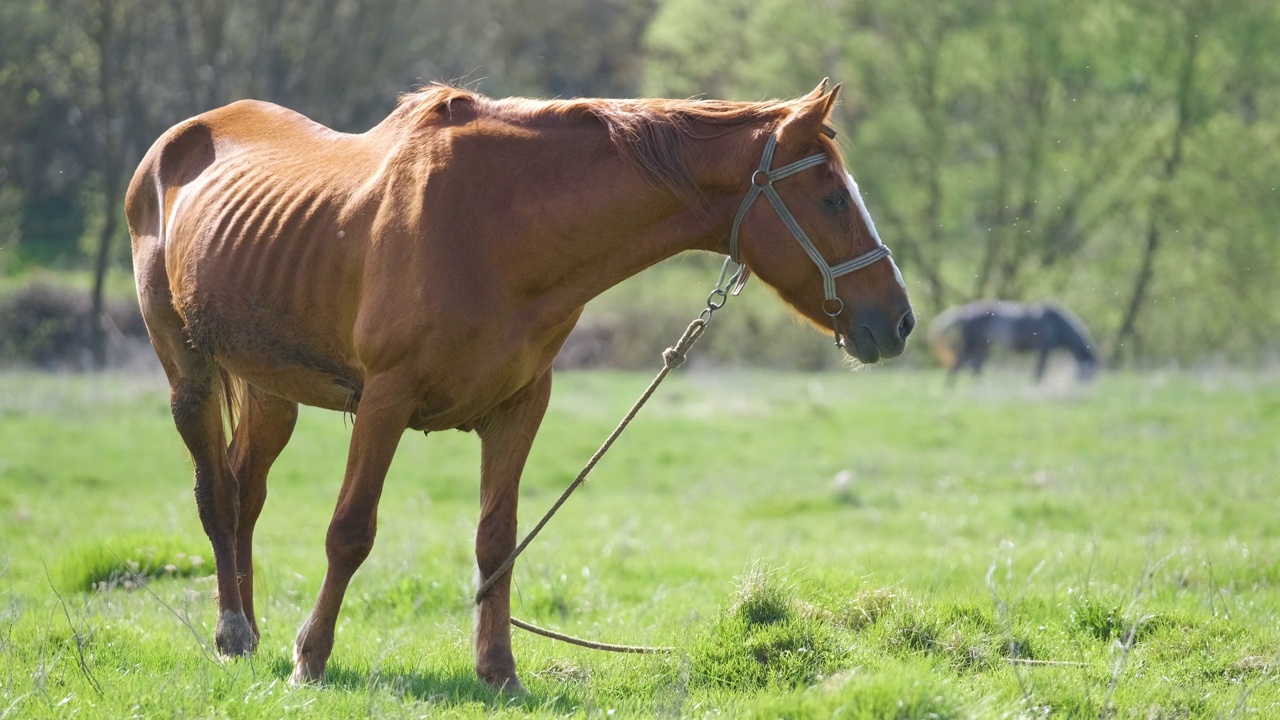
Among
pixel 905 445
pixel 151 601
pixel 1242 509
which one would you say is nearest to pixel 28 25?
pixel 905 445

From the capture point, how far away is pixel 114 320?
27781 mm

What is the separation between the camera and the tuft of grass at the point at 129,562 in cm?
730

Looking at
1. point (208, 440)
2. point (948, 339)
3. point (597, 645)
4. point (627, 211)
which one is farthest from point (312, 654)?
point (948, 339)

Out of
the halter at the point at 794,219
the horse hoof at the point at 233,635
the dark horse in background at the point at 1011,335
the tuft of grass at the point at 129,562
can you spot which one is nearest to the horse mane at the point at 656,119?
the halter at the point at 794,219

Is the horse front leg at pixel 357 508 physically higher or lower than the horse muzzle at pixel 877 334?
lower

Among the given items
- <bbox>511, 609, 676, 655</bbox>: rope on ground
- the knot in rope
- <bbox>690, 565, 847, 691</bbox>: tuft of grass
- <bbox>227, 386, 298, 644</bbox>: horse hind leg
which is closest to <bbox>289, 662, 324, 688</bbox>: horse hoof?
<bbox>511, 609, 676, 655</bbox>: rope on ground

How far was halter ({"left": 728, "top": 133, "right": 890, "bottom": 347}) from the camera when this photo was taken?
15.4 feet

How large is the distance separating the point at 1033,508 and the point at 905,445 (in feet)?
19.6

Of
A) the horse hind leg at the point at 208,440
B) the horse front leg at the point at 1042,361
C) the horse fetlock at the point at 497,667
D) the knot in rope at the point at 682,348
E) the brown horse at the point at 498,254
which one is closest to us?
the brown horse at the point at 498,254

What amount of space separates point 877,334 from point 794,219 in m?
0.54

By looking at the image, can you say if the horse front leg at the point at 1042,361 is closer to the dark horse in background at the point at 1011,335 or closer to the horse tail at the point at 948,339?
the dark horse in background at the point at 1011,335

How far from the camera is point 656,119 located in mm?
4832

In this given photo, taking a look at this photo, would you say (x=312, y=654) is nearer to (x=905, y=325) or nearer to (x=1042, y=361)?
(x=905, y=325)

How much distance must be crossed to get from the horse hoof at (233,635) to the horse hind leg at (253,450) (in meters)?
0.46
